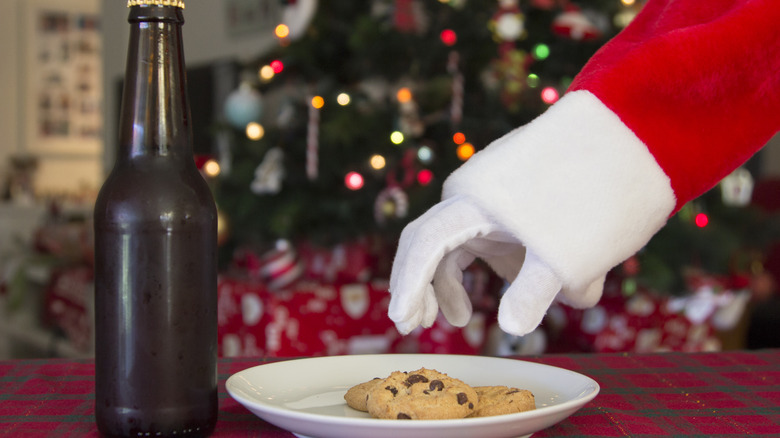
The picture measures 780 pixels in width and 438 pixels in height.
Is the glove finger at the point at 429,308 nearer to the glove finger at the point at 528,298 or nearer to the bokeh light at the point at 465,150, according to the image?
the glove finger at the point at 528,298

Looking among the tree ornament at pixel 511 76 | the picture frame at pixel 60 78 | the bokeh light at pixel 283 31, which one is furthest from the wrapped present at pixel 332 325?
the picture frame at pixel 60 78

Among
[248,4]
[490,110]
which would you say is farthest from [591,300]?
[248,4]

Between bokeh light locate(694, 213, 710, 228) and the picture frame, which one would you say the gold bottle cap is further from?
the picture frame

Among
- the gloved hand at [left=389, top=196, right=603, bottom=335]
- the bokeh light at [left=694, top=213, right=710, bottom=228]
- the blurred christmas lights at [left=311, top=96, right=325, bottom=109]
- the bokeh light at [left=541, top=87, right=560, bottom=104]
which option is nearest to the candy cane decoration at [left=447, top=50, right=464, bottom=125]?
the bokeh light at [left=541, top=87, right=560, bottom=104]

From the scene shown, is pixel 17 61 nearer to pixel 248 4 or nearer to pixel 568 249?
pixel 248 4

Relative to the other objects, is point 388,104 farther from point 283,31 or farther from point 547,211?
point 547,211

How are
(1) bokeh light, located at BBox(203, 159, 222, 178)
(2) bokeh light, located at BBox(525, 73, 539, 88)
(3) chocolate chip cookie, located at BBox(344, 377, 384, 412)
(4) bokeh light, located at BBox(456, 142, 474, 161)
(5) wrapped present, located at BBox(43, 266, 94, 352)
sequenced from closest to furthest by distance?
(3) chocolate chip cookie, located at BBox(344, 377, 384, 412)
(4) bokeh light, located at BBox(456, 142, 474, 161)
(2) bokeh light, located at BBox(525, 73, 539, 88)
(1) bokeh light, located at BBox(203, 159, 222, 178)
(5) wrapped present, located at BBox(43, 266, 94, 352)

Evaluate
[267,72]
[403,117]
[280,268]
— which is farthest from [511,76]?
[280,268]
